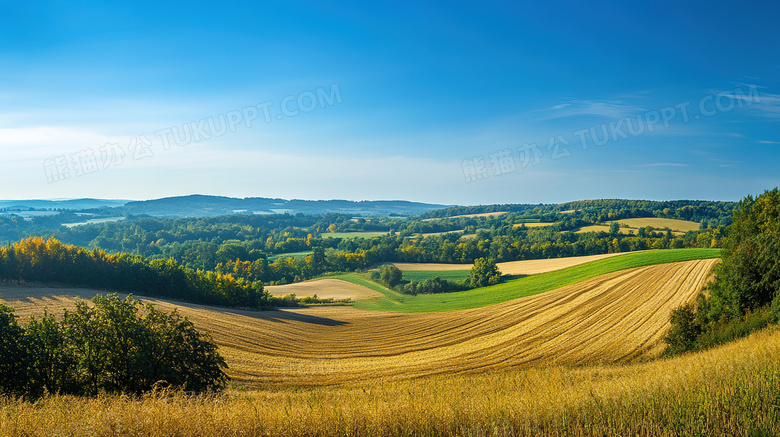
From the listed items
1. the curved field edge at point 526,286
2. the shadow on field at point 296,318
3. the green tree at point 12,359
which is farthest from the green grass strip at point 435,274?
the green tree at point 12,359

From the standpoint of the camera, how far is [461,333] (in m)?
35.4

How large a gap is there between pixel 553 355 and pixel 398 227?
480 ft

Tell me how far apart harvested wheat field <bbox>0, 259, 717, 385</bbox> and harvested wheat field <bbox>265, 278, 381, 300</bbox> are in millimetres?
12979

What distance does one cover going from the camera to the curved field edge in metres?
48.9

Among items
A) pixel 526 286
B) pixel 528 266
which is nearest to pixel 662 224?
pixel 528 266

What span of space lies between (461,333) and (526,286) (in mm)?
20953

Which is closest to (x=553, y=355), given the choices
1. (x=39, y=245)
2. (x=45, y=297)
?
(x=45, y=297)

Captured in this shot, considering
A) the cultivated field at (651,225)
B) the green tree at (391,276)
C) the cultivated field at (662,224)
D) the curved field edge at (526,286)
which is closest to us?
the curved field edge at (526,286)

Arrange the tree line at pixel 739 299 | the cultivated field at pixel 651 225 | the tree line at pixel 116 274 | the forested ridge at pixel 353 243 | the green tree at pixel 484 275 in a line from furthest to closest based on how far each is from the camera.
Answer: the cultivated field at pixel 651 225 < the forested ridge at pixel 353 243 < the green tree at pixel 484 275 < the tree line at pixel 116 274 < the tree line at pixel 739 299

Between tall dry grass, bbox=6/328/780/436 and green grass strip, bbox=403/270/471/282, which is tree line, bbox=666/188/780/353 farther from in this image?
green grass strip, bbox=403/270/471/282

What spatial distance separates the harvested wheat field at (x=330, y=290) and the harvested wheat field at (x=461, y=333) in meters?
13.0

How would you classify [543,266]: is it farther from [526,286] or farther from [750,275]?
[750,275]

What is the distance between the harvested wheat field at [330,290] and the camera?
6156cm

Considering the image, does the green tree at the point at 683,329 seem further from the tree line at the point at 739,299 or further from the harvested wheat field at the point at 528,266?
the harvested wheat field at the point at 528,266
